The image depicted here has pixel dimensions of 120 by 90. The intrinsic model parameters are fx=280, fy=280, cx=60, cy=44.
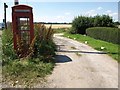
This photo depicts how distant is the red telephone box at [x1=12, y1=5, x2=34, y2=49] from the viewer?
12953 mm

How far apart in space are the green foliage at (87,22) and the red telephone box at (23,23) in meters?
27.9

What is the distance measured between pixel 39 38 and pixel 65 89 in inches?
260

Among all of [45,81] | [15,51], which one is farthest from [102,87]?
[15,51]

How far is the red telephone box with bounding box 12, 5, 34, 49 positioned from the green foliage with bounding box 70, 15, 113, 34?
27.9 meters

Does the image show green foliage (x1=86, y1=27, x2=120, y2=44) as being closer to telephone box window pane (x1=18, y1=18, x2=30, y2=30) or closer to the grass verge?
telephone box window pane (x1=18, y1=18, x2=30, y2=30)

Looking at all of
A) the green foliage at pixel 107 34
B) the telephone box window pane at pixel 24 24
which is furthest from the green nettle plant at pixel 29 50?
the green foliage at pixel 107 34

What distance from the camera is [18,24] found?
13.3m

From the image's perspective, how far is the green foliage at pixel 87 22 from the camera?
40.4 metres

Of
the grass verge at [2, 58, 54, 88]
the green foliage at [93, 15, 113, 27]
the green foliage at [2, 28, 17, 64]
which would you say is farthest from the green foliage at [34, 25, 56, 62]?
the green foliage at [93, 15, 113, 27]

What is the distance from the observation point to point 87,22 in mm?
43062

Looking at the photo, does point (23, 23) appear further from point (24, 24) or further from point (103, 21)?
point (103, 21)

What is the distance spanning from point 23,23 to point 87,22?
3042cm

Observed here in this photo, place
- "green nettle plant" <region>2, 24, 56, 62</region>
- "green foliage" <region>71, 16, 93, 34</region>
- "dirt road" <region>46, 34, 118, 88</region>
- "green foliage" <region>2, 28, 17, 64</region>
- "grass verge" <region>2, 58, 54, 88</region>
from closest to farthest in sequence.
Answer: "dirt road" <region>46, 34, 118, 88</region>, "grass verge" <region>2, 58, 54, 88</region>, "green foliage" <region>2, 28, 17, 64</region>, "green nettle plant" <region>2, 24, 56, 62</region>, "green foliage" <region>71, 16, 93, 34</region>

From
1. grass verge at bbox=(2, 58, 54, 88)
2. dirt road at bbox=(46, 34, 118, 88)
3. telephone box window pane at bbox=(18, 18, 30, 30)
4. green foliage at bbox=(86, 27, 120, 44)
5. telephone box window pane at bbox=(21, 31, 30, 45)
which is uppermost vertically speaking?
telephone box window pane at bbox=(18, 18, 30, 30)
